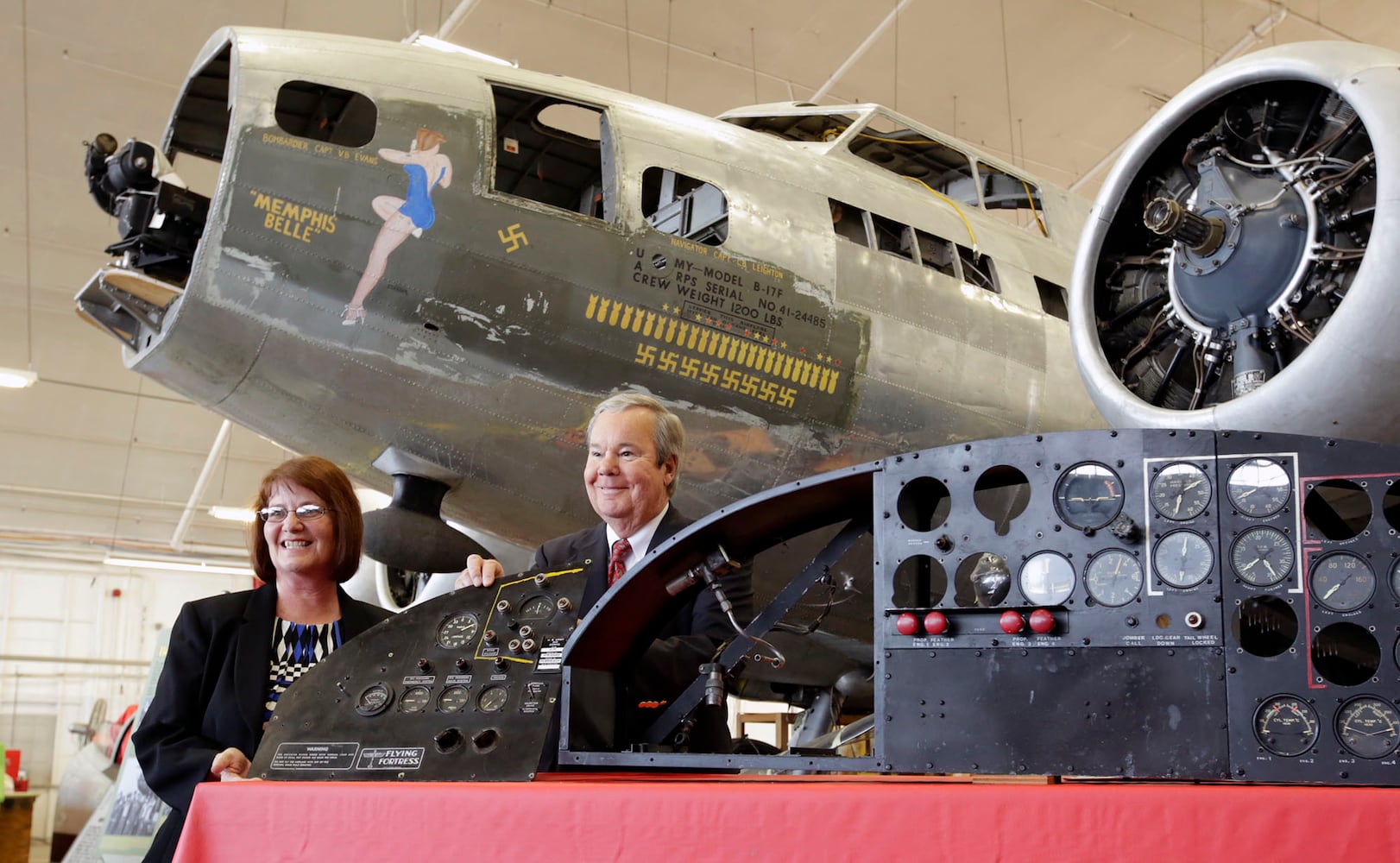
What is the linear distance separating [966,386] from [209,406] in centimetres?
381

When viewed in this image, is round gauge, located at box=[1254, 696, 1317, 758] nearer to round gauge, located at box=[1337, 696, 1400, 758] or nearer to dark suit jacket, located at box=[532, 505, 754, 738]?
round gauge, located at box=[1337, 696, 1400, 758]

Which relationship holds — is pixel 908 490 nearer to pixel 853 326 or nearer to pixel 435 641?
pixel 435 641

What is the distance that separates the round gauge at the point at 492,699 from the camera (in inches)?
107

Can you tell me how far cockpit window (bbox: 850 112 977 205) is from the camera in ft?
24.8

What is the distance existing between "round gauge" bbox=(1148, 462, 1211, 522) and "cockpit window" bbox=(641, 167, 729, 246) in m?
3.73

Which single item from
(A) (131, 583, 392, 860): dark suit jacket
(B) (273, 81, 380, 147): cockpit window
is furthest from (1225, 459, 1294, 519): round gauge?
(B) (273, 81, 380, 147): cockpit window

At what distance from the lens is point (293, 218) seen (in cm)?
498

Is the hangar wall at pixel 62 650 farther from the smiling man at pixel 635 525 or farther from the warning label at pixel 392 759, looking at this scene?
the warning label at pixel 392 759

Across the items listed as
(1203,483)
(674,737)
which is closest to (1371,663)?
(1203,483)

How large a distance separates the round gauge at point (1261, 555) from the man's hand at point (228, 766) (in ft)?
7.53

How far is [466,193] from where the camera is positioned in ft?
17.2

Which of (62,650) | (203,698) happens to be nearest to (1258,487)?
(203,698)

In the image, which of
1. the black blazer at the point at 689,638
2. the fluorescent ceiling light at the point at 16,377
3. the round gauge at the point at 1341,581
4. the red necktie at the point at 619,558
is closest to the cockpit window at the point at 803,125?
the red necktie at the point at 619,558

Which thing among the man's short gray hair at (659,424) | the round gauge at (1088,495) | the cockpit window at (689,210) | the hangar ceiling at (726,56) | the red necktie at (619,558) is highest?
the hangar ceiling at (726,56)
